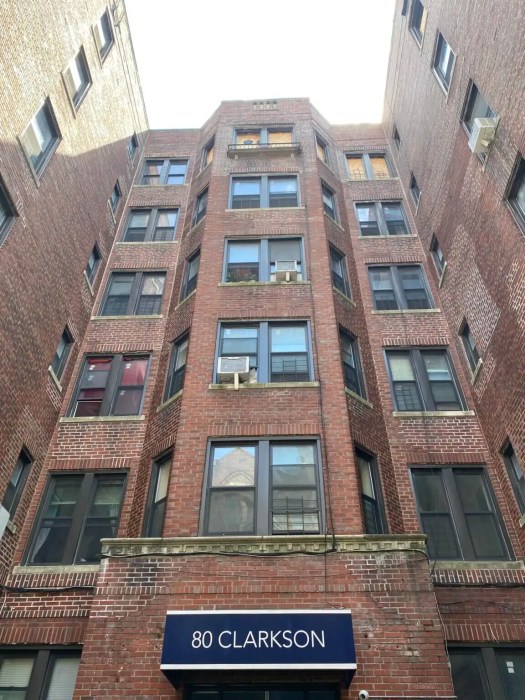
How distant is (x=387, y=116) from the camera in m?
24.2

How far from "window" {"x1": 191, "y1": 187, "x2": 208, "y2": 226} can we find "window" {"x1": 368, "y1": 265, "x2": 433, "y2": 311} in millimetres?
5928

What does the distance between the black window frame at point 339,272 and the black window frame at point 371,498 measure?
17.6ft

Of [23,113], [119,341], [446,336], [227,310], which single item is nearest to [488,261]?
[446,336]

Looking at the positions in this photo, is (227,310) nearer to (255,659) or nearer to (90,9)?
(255,659)

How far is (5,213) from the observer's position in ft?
40.7

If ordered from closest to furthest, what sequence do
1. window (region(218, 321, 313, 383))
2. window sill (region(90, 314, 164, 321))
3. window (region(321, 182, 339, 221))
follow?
window (region(218, 321, 313, 383)) < window sill (region(90, 314, 164, 321)) < window (region(321, 182, 339, 221))

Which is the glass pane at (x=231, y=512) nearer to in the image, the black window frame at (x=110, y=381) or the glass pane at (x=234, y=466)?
the glass pane at (x=234, y=466)

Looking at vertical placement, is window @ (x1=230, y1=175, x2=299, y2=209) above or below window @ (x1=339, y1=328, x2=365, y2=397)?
above

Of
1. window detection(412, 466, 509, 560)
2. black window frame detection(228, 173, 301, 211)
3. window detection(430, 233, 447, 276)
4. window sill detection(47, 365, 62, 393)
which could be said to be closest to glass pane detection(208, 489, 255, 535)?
window detection(412, 466, 509, 560)

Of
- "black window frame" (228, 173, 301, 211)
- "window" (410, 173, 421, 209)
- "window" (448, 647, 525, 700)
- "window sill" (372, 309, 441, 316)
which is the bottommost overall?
"window" (448, 647, 525, 700)

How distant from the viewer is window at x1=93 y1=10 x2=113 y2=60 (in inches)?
721

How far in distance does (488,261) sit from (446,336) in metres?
2.84

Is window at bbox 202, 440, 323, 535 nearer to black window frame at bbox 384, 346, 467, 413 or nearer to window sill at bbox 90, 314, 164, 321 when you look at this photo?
black window frame at bbox 384, 346, 467, 413

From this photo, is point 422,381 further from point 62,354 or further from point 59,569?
point 62,354
